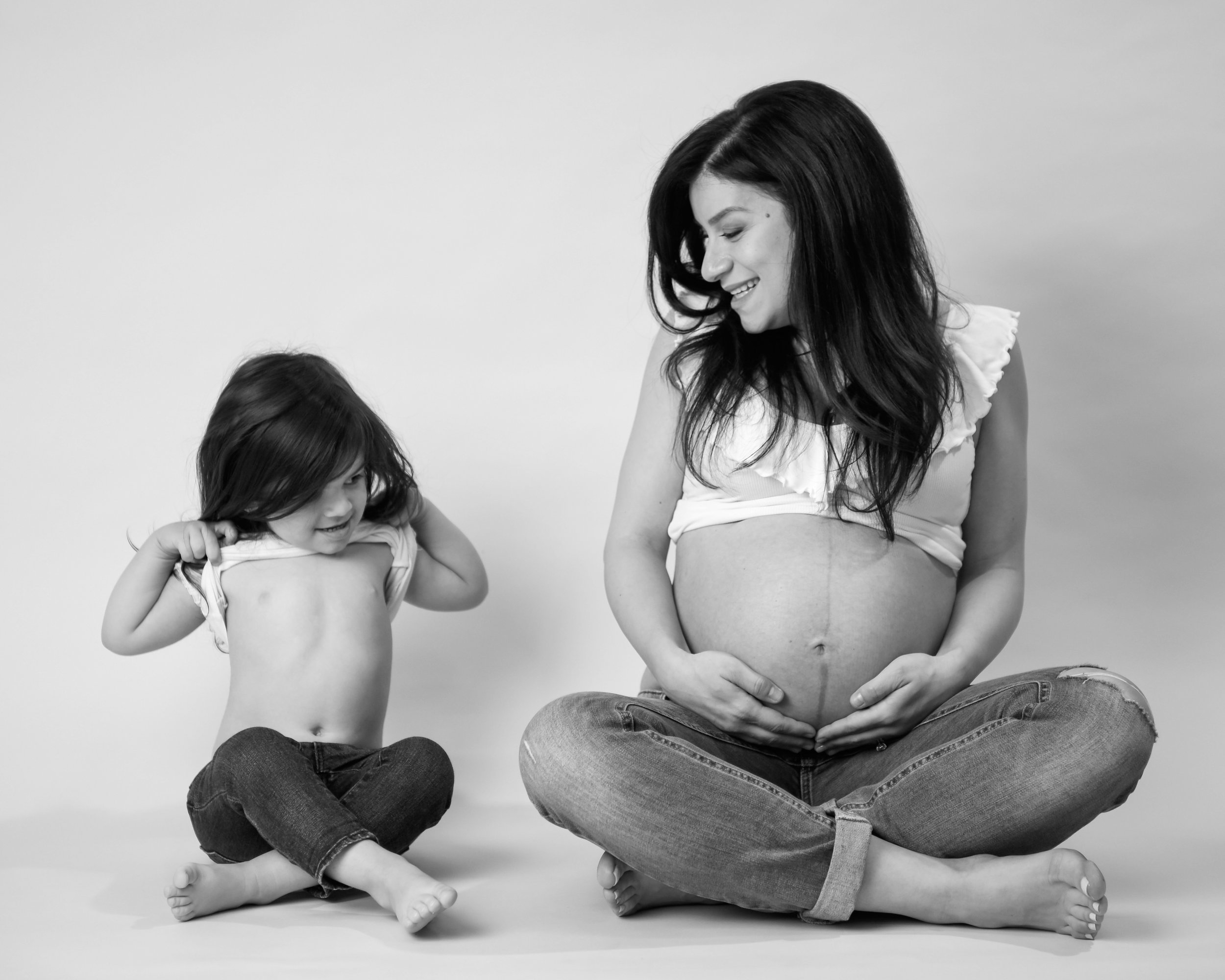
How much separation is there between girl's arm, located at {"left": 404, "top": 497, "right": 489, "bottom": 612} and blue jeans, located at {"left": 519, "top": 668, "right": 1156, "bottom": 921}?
654 mm

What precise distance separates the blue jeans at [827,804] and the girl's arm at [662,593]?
9 cm

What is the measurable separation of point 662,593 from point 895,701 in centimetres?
35

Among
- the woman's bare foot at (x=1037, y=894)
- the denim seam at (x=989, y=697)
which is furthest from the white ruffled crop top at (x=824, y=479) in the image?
the woman's bare foot at (x=1037, y=894)

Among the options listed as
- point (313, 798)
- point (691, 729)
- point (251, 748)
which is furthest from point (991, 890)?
point (251, 748)

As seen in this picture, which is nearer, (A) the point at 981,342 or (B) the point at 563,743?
(B) the point at 563,743

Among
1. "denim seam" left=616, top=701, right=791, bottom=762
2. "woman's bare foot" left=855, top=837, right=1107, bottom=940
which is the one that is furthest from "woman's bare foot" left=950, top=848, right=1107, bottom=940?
"denim seam" left=616, top=701, right=791, bottom=762

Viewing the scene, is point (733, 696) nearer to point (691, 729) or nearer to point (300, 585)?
point (691, 729)

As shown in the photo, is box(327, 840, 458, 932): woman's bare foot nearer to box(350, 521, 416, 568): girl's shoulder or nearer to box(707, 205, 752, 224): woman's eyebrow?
box(350, 521, 416, 568): girl's shoulder

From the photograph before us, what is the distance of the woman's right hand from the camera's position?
1.67m

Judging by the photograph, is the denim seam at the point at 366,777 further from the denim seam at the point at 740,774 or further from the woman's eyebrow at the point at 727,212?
the woman's eyebrow at the point at 727,212

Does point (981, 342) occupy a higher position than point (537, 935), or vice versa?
point (981, 342)

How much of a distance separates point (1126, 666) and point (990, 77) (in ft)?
3.69

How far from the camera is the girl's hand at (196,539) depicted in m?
2.07

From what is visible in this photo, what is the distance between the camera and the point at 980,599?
1840 millimetres
